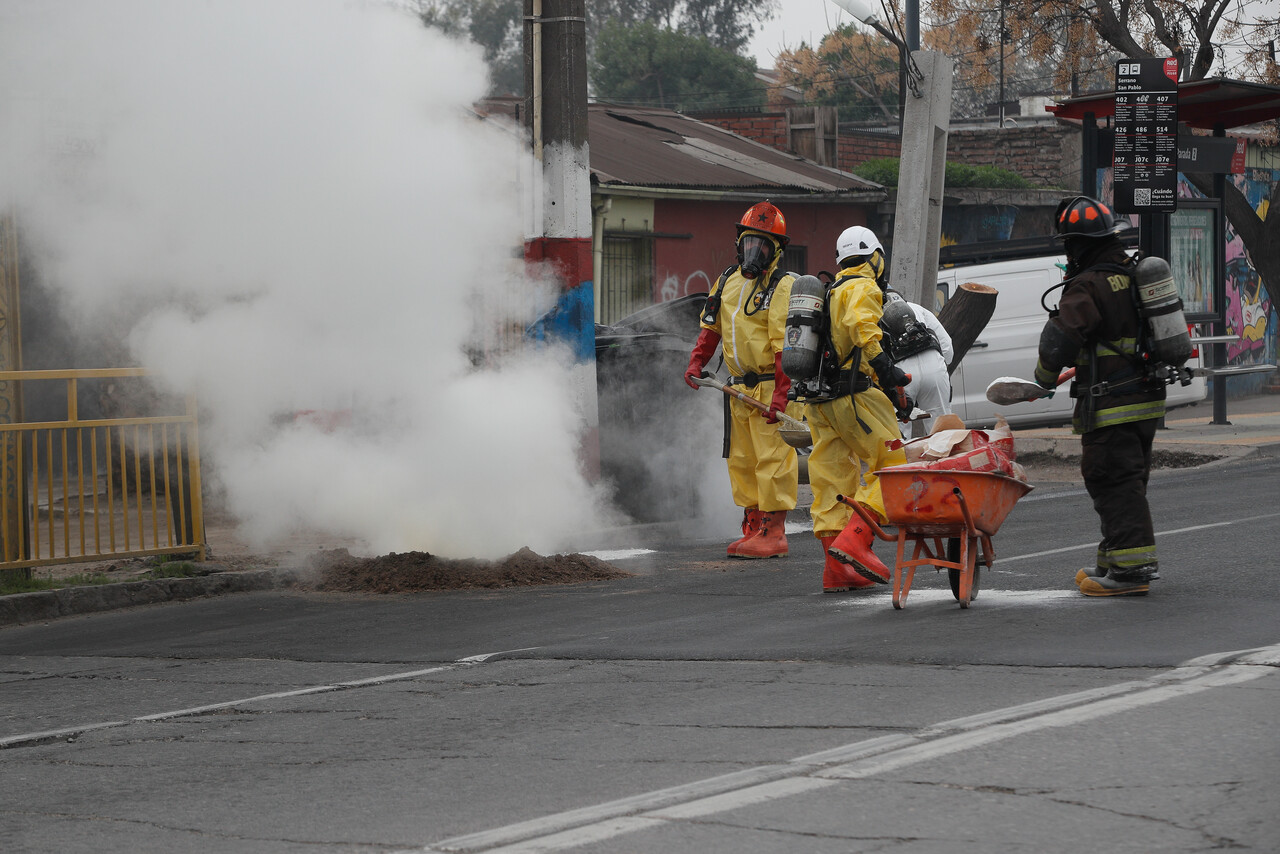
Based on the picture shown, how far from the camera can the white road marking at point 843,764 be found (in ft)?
13.2

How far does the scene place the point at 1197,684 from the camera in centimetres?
523

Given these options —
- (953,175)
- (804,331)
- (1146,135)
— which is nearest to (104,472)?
(804,331)

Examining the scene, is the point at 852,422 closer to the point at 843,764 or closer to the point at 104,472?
the point at 843,764

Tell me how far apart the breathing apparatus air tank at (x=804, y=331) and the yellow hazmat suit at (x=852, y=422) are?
8cm

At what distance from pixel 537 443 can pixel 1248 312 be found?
63.8 ft

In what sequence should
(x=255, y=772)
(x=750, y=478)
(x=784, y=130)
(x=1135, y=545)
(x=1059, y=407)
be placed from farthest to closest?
(x=784, y=130)
(x=1059, y=407)
(x=750, y=478)
(x=1135, y=545)
(x=255, y=772)

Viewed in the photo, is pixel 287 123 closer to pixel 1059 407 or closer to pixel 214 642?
pixel 214 642

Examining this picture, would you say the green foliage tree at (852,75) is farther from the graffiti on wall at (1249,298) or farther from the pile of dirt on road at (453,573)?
the pile of dirt on road at (453,573)

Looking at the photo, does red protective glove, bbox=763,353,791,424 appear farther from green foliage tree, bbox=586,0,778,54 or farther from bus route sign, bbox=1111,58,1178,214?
green foliage tree, bbox=586,0,778,54

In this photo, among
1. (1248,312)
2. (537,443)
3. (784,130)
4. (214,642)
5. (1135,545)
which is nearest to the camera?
(1135,545)

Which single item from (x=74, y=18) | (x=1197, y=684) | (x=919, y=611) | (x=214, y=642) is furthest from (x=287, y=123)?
(x=1197, y=684)

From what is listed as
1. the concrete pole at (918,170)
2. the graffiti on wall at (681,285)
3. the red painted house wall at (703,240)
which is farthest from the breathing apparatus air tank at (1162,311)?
the graffiti on wall at (681,285)

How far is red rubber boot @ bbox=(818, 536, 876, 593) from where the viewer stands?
7.87 metres

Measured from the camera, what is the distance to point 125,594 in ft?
29.6
